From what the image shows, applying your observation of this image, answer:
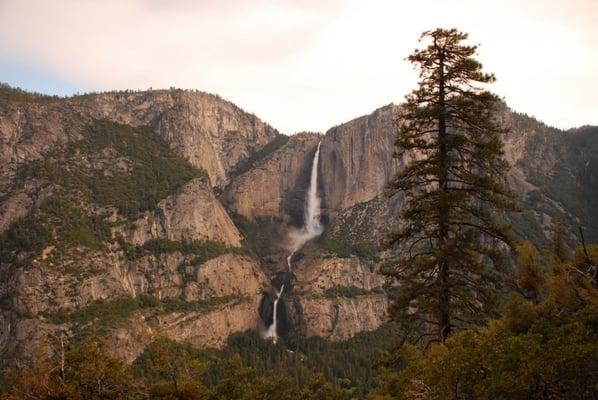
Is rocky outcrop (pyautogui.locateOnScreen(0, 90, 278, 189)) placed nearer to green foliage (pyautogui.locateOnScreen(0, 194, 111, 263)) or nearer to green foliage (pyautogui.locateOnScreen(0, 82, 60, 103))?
green foliage (pyautogui.locateOnScreen(0, 82, 60, 103))

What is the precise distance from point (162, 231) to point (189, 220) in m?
8.48

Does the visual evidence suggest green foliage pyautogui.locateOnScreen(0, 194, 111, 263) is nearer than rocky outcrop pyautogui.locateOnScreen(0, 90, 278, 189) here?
Yes

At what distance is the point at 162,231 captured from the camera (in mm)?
156125

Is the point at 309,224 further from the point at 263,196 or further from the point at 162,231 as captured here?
the point at 162,231

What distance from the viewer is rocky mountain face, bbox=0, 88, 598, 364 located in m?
126

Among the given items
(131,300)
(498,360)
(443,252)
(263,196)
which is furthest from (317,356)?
(498,360)

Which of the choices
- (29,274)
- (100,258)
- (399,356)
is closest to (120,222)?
(100,258)

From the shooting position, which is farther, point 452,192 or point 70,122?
point 70,122

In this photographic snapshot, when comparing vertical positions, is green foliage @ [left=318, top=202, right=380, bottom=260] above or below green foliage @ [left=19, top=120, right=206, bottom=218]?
below

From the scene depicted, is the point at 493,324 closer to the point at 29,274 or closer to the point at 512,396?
the point at 512,396

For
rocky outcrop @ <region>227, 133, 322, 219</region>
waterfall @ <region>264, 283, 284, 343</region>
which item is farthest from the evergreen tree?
rocky outcrop @ <region>227, 133, 322, 219</region>

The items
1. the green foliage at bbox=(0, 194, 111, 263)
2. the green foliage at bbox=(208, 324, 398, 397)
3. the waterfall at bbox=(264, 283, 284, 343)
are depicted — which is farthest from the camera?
the waterfall at bbox=(264, 283, 284, 343)

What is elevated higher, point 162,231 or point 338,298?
point 162,231

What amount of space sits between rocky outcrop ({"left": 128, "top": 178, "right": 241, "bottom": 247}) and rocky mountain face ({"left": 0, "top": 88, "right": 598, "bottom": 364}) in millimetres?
380
